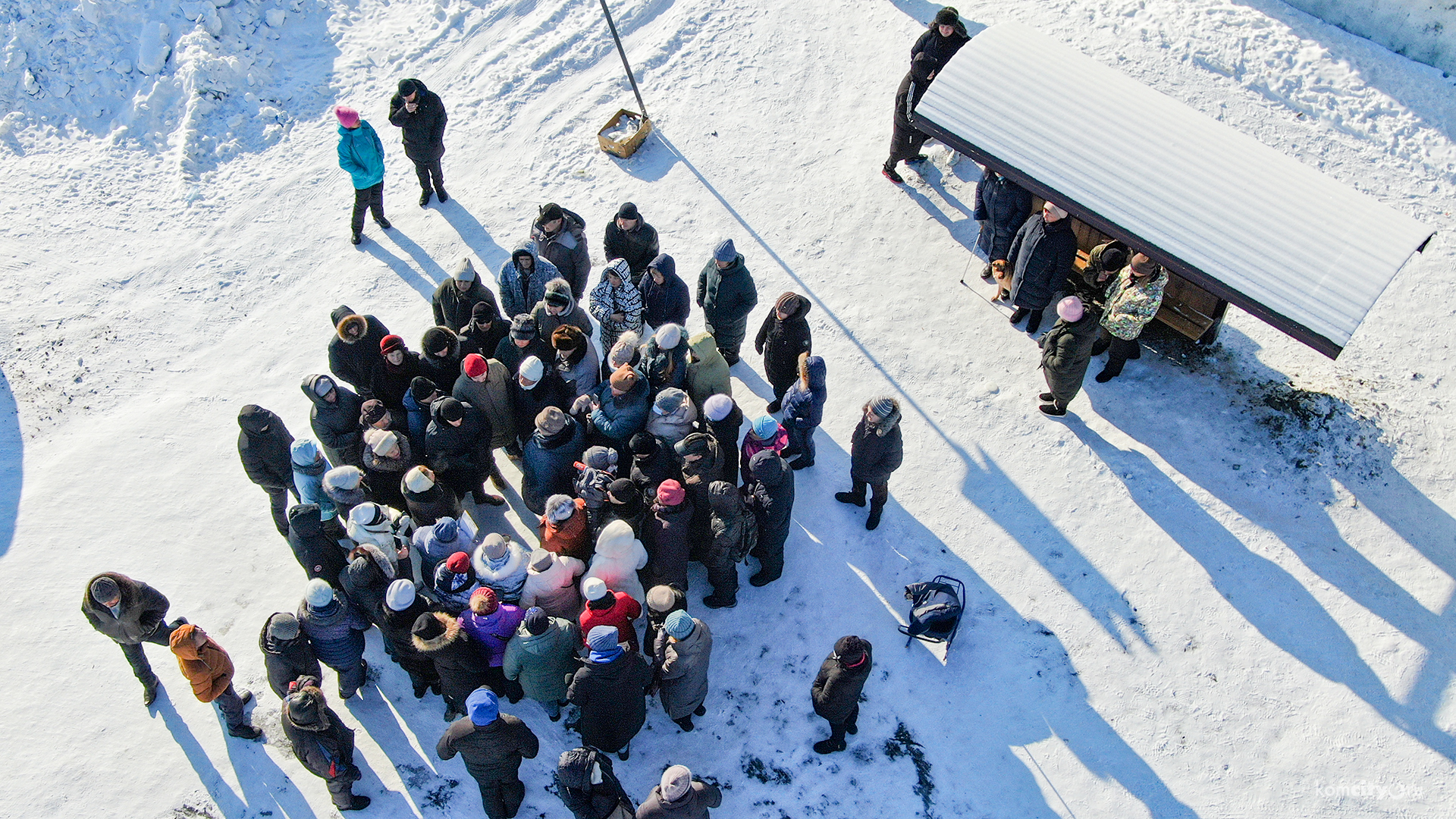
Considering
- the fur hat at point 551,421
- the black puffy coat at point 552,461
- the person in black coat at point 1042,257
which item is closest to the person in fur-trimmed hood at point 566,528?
the black puffy coat at point 552,461

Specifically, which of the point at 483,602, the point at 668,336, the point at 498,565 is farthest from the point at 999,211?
the point at 483,602

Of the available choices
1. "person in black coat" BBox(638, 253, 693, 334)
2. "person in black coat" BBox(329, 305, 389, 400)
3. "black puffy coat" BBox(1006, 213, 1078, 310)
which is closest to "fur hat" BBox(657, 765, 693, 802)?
"person in black coat" BBox(638, 253, 693, 334)

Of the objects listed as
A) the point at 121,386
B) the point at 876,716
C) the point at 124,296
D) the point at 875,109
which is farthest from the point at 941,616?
the point at 124,296

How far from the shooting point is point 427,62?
42.8 feet

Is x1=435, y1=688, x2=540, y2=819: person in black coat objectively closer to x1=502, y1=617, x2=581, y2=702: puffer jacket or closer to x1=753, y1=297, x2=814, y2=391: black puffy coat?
x1=502, y1=617, x2=581, y2=702: puffer jacket

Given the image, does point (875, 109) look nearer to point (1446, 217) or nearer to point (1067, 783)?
point (1446, 217)

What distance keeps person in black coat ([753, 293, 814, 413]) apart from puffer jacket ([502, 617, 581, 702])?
3.15m

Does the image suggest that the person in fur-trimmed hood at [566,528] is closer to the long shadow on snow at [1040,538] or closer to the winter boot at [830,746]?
the winter boot at [830,746]

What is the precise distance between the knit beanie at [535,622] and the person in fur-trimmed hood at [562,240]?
3.68 meters

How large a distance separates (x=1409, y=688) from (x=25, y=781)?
10.7 m

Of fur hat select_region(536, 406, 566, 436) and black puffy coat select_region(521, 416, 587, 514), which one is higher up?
fur hat select_region(536, 406, 566, 436)

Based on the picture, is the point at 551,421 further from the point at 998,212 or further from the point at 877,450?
the point at 998,212

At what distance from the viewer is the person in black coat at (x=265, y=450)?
745 cm

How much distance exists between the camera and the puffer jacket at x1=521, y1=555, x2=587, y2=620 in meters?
6.70
